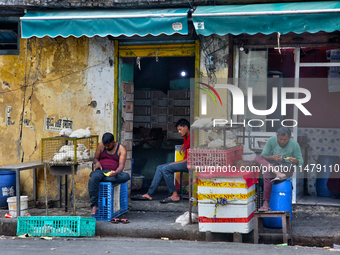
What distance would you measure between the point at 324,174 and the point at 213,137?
3.25 m

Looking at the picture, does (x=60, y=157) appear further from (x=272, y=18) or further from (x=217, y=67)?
(x=272, y=18)

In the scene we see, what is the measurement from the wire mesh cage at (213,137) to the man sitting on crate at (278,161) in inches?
20.2

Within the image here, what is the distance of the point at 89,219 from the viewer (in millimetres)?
6406

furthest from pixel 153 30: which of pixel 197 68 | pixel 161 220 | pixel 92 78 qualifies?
pixel 161 220

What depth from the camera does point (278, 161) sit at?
6.31 metres

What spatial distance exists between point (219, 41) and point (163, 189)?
365 cm

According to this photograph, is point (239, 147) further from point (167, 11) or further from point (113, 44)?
point (113, 44)

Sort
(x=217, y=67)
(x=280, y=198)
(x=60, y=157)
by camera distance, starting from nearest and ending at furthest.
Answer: (x=280, y=198), (x=60, y=157), (x=217, y=67)

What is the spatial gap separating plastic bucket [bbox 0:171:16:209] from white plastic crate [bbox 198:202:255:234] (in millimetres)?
3741

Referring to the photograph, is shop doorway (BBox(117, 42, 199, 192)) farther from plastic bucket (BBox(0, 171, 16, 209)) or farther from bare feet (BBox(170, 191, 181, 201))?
plastic bucket (BBox(0, 171, 16, 209))

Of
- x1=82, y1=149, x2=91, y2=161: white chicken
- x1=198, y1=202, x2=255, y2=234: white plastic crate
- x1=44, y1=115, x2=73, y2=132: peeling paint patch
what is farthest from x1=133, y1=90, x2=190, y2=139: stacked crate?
x1=198, y1=202, x2=255, y2=234: white plastic crate

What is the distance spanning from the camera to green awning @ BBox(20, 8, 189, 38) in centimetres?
659

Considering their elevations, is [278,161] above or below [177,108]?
below

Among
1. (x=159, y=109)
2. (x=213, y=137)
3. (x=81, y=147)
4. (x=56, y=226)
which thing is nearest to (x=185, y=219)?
(x=213, y=137)
